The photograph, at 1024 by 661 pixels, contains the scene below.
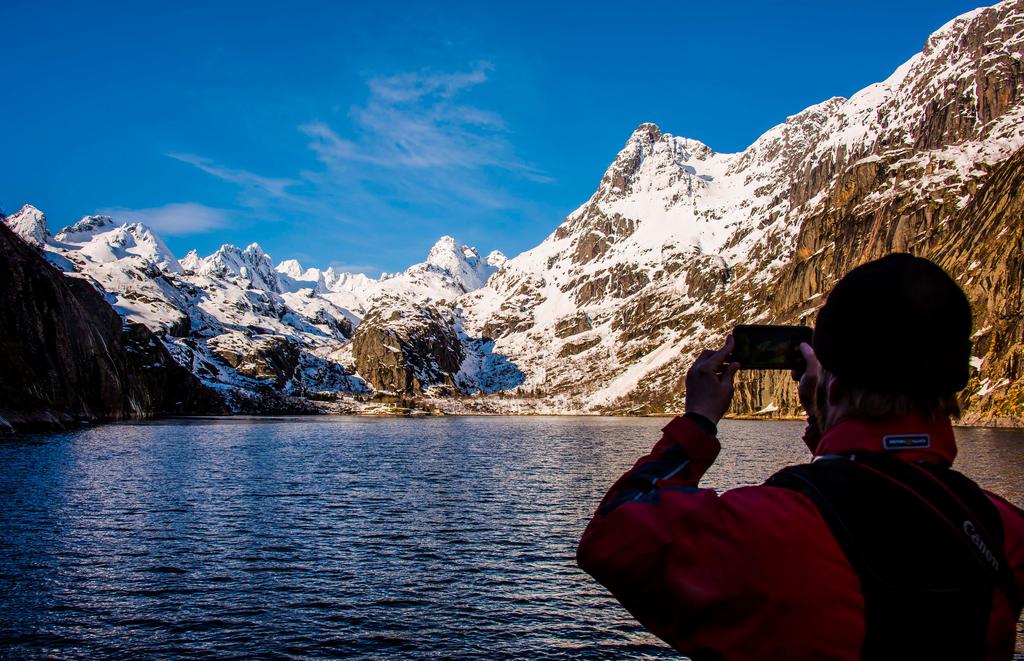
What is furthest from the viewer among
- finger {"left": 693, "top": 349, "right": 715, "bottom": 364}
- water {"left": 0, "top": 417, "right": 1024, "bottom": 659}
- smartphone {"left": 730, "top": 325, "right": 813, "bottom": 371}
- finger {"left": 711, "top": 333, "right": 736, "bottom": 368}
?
water {"left": 0, "top": 417, "right": 1024, "bottom": 659}

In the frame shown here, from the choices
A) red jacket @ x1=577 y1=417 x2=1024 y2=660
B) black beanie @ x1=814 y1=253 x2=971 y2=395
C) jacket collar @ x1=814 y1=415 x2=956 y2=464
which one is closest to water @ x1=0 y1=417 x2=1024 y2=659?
red jacket @ x1=577 y1=417 x2=1024 y2=660

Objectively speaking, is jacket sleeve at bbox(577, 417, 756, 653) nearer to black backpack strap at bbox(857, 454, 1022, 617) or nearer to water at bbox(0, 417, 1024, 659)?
black backpack strap at bbox(857, 454, 1022, 617)

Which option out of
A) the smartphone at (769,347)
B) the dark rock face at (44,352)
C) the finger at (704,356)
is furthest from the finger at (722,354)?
the dark rock face at (44,352)

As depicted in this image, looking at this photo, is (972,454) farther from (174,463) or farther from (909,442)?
(909,442)

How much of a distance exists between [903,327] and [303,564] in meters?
32.0

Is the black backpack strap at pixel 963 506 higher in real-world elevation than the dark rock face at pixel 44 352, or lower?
lower

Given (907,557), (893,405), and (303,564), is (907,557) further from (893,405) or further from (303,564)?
(303,564)

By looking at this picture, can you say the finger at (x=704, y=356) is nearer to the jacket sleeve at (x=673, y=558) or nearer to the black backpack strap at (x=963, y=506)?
the jacket sleeve at (x=673, y=558)

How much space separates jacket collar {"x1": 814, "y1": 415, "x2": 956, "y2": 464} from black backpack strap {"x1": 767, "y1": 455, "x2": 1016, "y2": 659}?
0.18 metres

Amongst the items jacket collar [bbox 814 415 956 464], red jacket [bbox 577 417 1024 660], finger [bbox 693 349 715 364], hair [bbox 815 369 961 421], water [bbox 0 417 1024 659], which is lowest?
water [bbox 0 417 1024 659]

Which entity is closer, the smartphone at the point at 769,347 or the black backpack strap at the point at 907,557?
the black backpack strap at the point at 907,557

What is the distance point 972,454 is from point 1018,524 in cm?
9464

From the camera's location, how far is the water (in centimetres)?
2283

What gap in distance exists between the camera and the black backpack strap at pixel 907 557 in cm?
359
